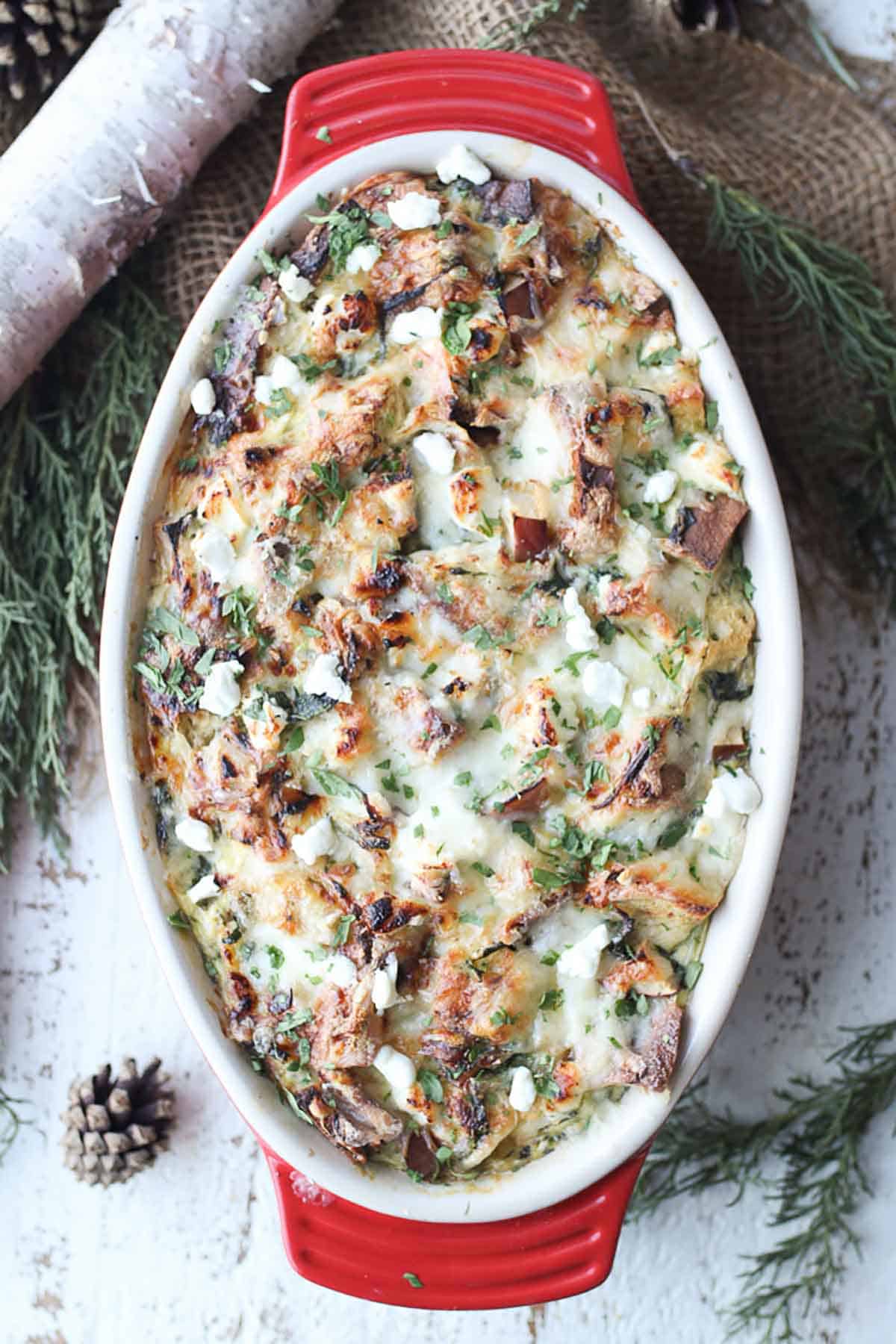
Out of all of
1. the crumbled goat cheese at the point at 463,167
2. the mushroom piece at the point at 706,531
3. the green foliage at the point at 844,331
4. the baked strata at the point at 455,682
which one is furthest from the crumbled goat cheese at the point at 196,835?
the green foliage at the point at 844,331

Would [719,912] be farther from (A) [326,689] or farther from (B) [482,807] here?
(A) [326,689]

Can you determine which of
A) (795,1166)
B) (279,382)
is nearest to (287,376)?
(279,382)

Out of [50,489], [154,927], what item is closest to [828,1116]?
[154,927]

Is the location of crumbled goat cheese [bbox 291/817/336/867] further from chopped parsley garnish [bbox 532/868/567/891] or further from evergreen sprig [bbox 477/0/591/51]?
evergreen sprig [bbox 477/0/591/51]

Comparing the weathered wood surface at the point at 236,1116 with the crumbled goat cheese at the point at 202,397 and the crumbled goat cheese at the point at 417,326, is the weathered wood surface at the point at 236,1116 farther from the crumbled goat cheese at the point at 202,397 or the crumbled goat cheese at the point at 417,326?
the crumbled goat cheese at the point at 417,326

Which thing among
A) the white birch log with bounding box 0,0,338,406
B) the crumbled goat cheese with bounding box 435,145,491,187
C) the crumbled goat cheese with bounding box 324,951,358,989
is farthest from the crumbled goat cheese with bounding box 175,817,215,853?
the crumbled goat cheese with bounding box 435,145,491,187

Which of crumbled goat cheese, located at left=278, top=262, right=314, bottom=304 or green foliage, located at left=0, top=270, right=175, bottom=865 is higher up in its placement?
crumbled goat cheese, located at left=278, top=262, right=314, bottom=304

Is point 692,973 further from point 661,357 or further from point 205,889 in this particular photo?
point 661,357
